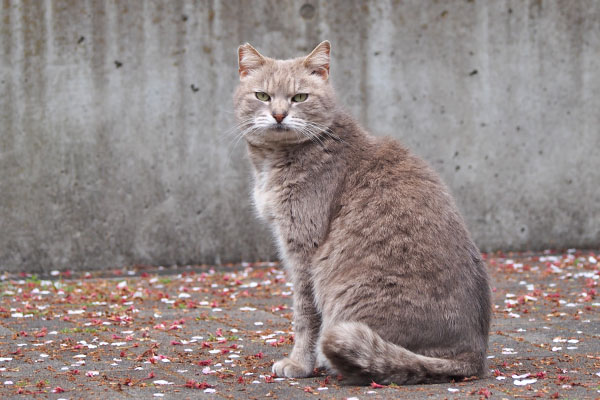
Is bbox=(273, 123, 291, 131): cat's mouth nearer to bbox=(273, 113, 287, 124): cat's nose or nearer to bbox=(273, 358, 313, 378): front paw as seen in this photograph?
bbox=(273, 113, 287, 124): cat's nose

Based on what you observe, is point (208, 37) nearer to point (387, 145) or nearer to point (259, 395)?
point (387, 145)

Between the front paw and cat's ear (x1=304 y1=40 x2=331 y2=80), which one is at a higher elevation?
cat's ear (x1=304 y1=40 x2=331 y2=80)

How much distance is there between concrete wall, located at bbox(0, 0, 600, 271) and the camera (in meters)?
8.20

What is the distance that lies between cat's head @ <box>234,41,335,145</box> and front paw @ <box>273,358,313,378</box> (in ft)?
3.89

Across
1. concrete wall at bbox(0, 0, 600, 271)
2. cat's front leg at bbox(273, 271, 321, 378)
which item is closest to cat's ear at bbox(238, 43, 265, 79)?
cat's front leg at bbox(273, 271, 321, 378)

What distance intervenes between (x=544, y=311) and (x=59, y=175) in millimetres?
4779

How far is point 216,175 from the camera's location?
8.56 metres

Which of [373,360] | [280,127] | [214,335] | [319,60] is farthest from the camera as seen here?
[214,335]

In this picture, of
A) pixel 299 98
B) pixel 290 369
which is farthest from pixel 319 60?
pixel 290 369

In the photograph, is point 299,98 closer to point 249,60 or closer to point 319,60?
point 319,60

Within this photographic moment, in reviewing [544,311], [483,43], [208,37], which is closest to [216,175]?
[208,37]

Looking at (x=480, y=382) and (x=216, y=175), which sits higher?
(x=216, y=175)

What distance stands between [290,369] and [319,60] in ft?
5.67

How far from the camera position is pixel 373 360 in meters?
3.78
